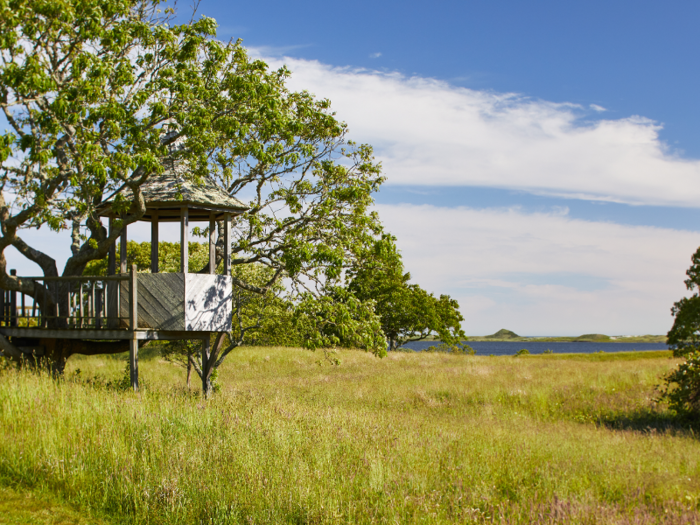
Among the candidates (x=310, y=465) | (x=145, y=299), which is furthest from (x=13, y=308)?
(x=310, y=465)

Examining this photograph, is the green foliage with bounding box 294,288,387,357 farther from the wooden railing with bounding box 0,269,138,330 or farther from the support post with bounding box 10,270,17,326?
the support post with bounding box 10,270,17,326

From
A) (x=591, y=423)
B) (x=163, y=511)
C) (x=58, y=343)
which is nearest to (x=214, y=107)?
(x=58, y=343)

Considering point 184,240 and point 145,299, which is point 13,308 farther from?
point 184,240

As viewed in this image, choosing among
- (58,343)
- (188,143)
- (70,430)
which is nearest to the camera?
(70,430)

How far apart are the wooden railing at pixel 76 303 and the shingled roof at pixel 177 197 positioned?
7.04ft

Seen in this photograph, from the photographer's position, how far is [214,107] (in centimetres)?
1409

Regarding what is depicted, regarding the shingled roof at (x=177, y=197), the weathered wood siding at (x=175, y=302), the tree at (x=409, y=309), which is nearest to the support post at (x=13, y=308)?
the weathered wood siding at (x=175, y=302)

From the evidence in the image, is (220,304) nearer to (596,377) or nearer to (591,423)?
(591,423)

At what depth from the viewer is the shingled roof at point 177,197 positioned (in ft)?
47.0

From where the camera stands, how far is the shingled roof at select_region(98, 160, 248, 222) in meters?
14.3

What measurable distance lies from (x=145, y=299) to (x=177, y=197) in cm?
302

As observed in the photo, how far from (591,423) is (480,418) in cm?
346

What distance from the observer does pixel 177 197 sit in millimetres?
13797

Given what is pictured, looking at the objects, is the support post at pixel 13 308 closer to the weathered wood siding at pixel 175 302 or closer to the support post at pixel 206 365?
the weathered wood siding at pixel 175 302
